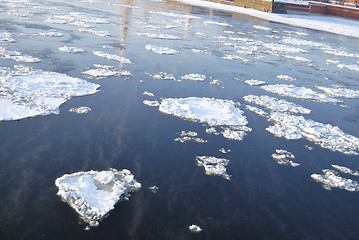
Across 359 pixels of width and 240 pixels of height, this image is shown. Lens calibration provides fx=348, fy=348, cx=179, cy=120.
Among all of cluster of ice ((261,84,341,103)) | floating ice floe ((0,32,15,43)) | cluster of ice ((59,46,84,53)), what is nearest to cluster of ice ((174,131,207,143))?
cluster of ice ((261,84,341,103))

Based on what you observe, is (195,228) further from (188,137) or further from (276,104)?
(276,104)

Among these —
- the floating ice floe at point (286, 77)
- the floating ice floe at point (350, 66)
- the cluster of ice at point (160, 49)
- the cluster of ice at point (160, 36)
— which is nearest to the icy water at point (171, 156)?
the floating ice floe at point (286, 77)

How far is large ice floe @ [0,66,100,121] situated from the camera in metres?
5.35

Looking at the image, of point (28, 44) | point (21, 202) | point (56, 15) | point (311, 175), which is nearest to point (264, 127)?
point (311, 175)

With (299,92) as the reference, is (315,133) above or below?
below

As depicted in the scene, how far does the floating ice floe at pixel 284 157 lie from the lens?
485cm

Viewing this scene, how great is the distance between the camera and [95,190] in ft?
12.1

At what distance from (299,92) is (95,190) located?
6.04m

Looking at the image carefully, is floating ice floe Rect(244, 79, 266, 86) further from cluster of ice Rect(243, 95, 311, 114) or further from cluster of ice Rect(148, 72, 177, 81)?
cluster of ice Rect(148, 72, 177, 81)

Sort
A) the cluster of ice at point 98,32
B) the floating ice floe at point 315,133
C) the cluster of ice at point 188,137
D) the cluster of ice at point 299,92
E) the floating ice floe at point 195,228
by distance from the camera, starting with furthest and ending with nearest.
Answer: the cluster of ice at point 98,32 < the cluster of ice at point 299,92 < the floating ice floe at point 315,133 < the cluster of ice at point 188,137 < the floating ice floe at point 195,228

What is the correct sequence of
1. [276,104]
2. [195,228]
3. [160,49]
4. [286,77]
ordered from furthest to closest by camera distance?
[160,49], [286,77], [276,104], [195,228]

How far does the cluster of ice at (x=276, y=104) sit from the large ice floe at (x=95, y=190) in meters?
3.88

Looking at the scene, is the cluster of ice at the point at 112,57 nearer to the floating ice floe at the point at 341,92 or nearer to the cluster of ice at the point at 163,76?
the cluster of ice at the point at 163,76

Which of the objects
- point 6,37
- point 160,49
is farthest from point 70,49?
point 160,49
